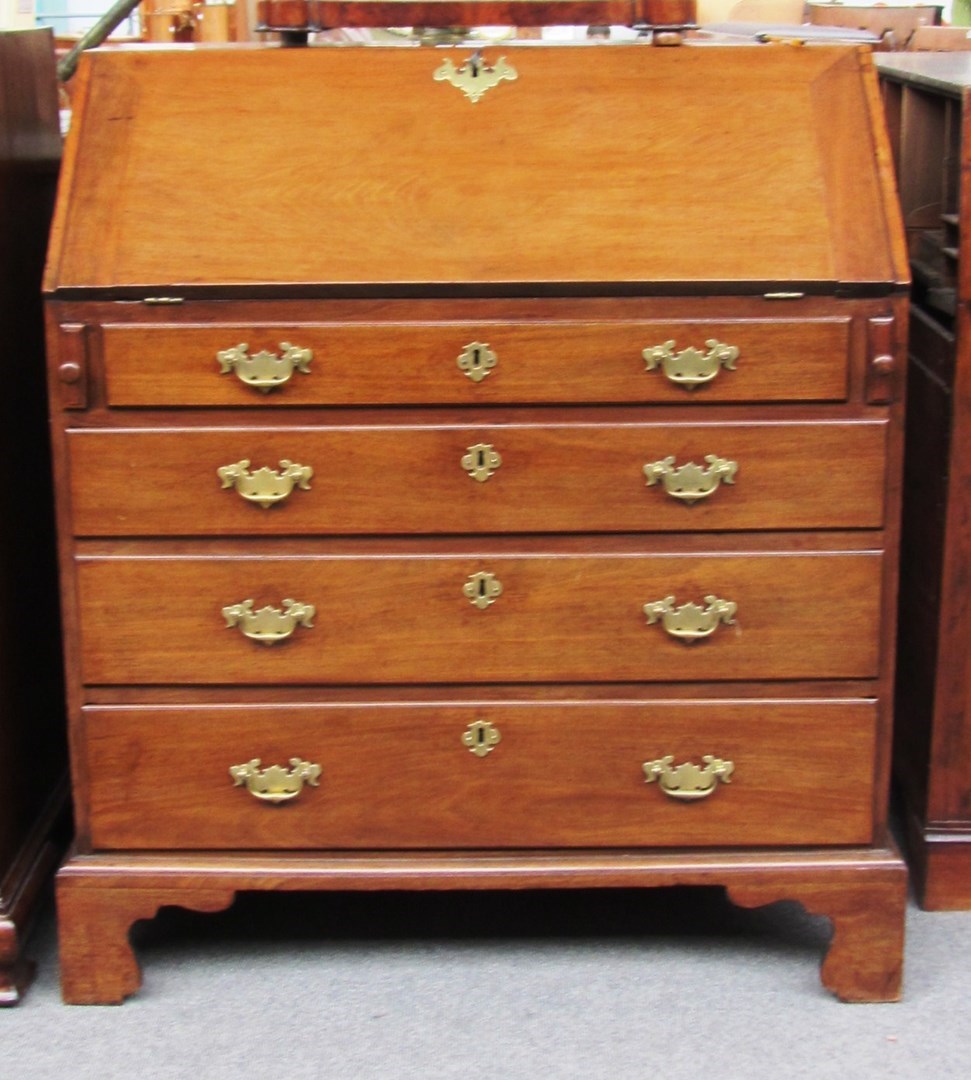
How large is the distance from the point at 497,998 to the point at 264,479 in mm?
755

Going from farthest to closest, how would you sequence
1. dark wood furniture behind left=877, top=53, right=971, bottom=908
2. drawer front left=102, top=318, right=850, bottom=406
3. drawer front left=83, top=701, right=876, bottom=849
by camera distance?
dark wood furniture behind left=877, top=53, right=971, bottom=908 → drawer front left=83, top=701, right=876, bottom=849 → drawer front left=102, top=318, right=850, bottom=406

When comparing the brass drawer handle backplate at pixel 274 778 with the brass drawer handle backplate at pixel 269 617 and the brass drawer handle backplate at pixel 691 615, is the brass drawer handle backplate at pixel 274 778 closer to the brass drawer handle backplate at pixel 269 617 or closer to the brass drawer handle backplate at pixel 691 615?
the brass drawer handle backplate at pixel 269 617

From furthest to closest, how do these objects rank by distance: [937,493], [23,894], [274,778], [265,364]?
[937,493] < [23,894] < [274,778] < [265,364]

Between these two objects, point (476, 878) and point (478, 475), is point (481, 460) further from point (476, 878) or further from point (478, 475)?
point (476, 878)

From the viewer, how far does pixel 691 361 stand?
1.94 meters

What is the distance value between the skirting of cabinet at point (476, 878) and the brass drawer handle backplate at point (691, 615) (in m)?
0.31

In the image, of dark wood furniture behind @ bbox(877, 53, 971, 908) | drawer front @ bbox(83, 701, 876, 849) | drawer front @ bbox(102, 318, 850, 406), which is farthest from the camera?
dark wood furniture behind @ bbox(877, 53, 971, 908)

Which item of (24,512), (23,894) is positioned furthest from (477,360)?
(23,894)

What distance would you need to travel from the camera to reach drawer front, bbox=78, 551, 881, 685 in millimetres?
2004

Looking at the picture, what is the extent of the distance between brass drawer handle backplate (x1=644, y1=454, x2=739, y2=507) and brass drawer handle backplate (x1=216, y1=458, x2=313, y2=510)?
43 cm

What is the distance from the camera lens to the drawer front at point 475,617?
6.57ft

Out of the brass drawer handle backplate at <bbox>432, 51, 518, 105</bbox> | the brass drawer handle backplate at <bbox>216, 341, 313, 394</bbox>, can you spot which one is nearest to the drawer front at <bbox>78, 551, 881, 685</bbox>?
the brass drawer handle backplate at <bbox>216, 341, 313, 394</bbox>

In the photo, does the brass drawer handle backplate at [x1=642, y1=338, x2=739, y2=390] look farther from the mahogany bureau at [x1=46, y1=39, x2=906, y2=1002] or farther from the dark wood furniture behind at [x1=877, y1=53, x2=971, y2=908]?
the dark wood furniture behind at [x1=877, y1=53, x2=971, y2=908]

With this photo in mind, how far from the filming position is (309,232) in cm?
194
